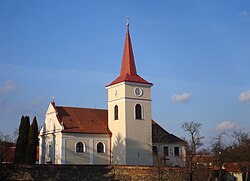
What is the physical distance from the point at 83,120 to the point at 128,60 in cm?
980

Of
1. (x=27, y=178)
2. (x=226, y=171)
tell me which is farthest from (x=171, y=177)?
(x=27, y=178)

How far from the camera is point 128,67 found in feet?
172

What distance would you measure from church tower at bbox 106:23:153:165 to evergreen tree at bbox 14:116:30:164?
11.2 m

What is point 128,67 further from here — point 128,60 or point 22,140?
point 22,140

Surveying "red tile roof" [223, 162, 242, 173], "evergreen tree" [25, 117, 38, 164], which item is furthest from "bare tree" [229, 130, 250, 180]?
"evergreen tree" [25, 117, 38, 164]

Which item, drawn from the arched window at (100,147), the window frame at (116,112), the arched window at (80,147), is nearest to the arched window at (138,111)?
the window frame at (116,112)

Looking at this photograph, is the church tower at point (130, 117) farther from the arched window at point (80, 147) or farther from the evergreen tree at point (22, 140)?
the evergreen tree at point (22, 140)

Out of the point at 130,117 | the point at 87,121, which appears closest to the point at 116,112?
the point at 130,117

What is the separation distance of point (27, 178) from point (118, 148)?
16.3 m

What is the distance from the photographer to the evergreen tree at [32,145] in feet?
145

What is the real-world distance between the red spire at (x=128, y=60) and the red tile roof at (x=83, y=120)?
21.4 feet

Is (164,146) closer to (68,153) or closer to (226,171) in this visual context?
(226,171)

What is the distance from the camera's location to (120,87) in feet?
168

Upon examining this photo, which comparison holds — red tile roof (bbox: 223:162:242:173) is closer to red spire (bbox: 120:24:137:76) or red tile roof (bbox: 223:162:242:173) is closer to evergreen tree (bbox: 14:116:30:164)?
red spire (bbox: 120:24:137:76)
